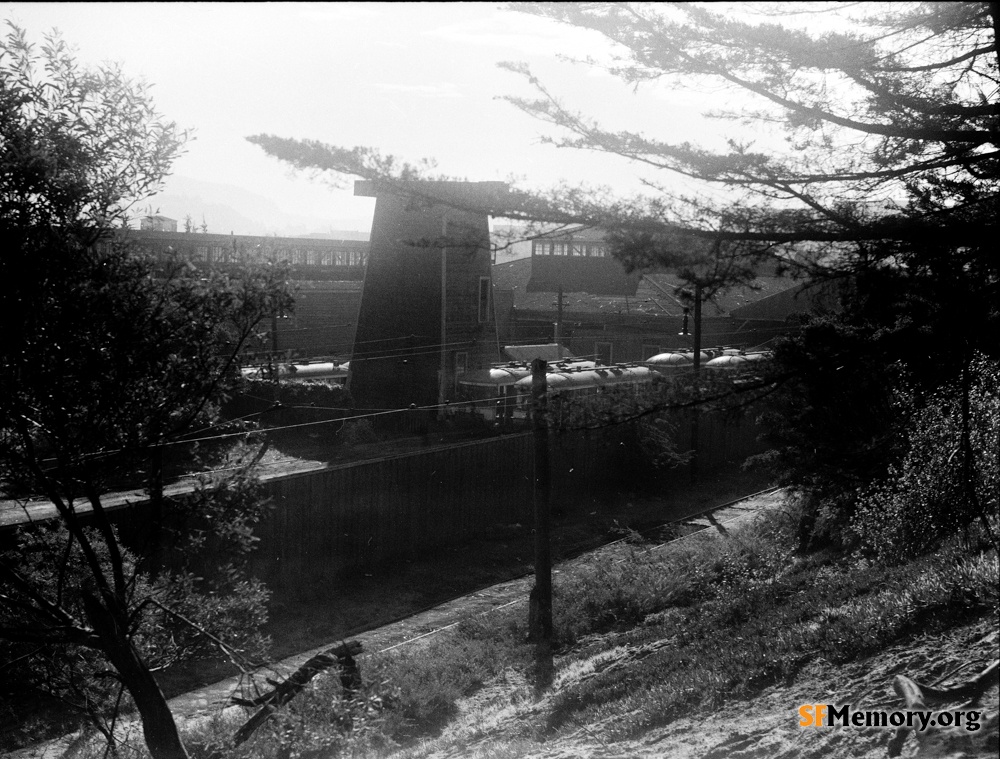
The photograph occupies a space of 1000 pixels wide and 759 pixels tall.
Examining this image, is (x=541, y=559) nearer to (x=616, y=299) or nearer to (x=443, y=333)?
(x=443, y=333)

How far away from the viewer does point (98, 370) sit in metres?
5.84

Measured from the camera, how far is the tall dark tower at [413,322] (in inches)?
977

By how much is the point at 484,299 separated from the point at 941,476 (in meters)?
18.1

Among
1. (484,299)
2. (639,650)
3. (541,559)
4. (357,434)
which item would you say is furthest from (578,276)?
(639,650)

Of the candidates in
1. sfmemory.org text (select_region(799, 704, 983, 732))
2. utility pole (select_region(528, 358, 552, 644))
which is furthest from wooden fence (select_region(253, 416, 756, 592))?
sfmemory.org text (select_region(799, 704, 983, 732))

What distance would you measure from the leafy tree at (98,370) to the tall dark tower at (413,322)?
17.9 meters

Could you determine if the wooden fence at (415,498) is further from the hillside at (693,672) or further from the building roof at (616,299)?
the building roof at (616,299)

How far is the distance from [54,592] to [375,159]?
4.15m

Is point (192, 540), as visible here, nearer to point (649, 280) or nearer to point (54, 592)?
point (54, 592)

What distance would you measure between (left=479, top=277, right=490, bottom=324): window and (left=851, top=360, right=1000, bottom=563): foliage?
16.5 metres

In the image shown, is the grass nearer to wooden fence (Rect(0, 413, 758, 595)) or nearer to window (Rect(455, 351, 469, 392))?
wooden fence (Rect(0, 413, 758, 595))

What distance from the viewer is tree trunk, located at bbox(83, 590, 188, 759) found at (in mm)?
5988

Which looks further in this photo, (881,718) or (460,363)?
(460,363)

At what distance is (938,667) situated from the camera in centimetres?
571
